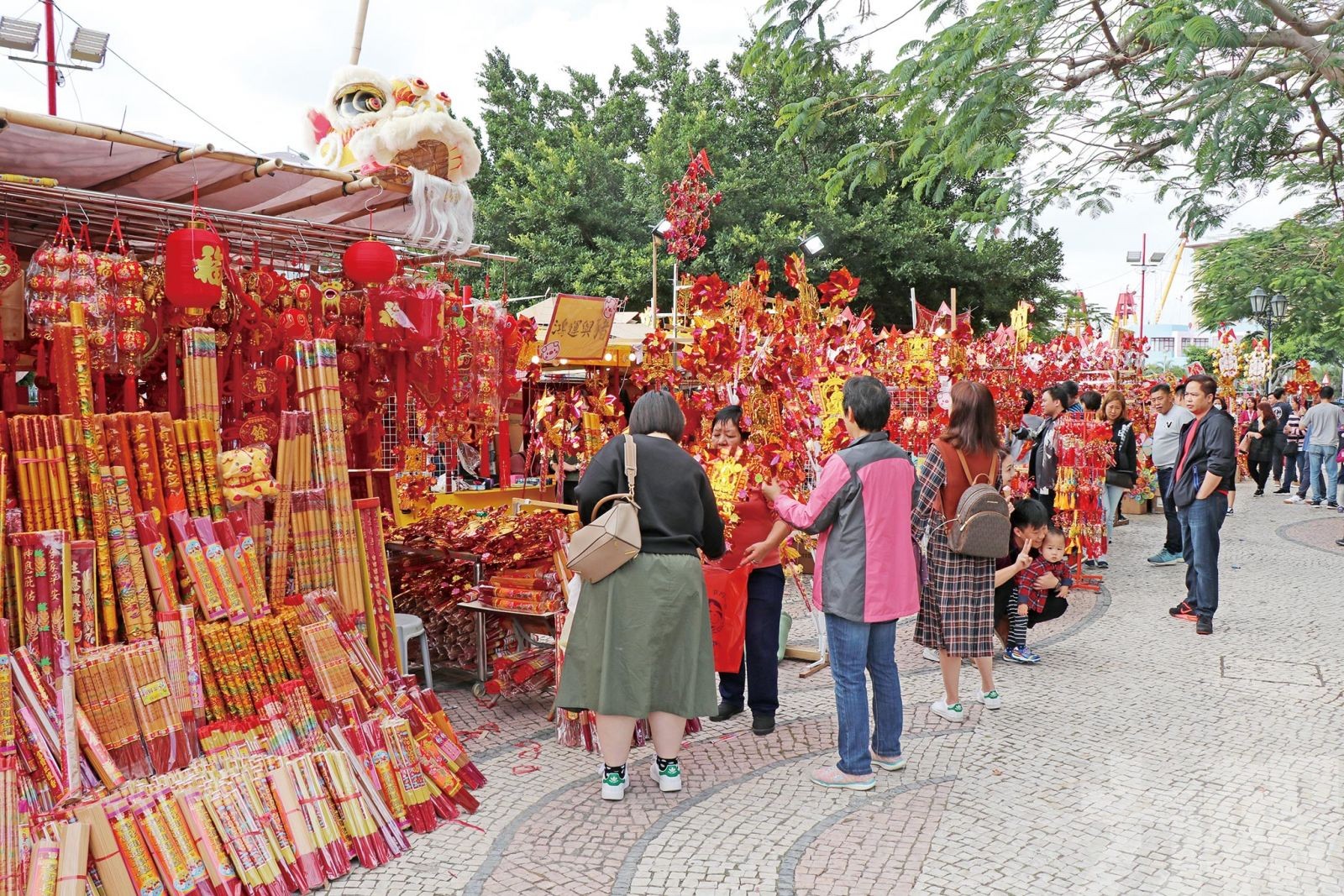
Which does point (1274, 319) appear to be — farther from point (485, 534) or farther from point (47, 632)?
point (47, 632)

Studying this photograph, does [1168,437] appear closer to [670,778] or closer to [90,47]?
[670,778]

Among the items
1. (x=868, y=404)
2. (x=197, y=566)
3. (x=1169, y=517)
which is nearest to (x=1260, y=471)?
(x=1169, y=517)

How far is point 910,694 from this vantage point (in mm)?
4957

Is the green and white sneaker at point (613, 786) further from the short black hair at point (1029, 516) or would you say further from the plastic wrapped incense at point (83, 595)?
the short black hair at point (1029, 516)

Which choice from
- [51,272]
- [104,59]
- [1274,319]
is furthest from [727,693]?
[1274,319]

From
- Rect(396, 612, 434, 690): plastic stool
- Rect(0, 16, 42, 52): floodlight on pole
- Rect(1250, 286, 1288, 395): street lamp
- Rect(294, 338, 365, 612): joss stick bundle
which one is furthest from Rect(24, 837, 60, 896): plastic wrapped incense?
Rect(1250, 286, 1288, 395): street lamp

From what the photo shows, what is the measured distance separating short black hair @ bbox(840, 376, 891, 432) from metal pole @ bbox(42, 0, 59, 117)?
20.9ft

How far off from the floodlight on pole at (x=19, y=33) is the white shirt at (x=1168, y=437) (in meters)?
9.38

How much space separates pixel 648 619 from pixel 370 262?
202cm

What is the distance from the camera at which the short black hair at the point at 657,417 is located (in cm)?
369

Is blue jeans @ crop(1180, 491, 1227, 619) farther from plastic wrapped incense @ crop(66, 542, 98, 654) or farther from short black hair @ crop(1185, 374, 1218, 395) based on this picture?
plastic wrapped incense @ crop(66, 542, 98, 654)

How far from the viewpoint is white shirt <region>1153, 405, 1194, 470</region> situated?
8102mm

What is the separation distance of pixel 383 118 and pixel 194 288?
164 centimetres

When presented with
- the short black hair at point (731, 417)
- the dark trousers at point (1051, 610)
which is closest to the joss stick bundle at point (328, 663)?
the short black hair at point (731, 417)
